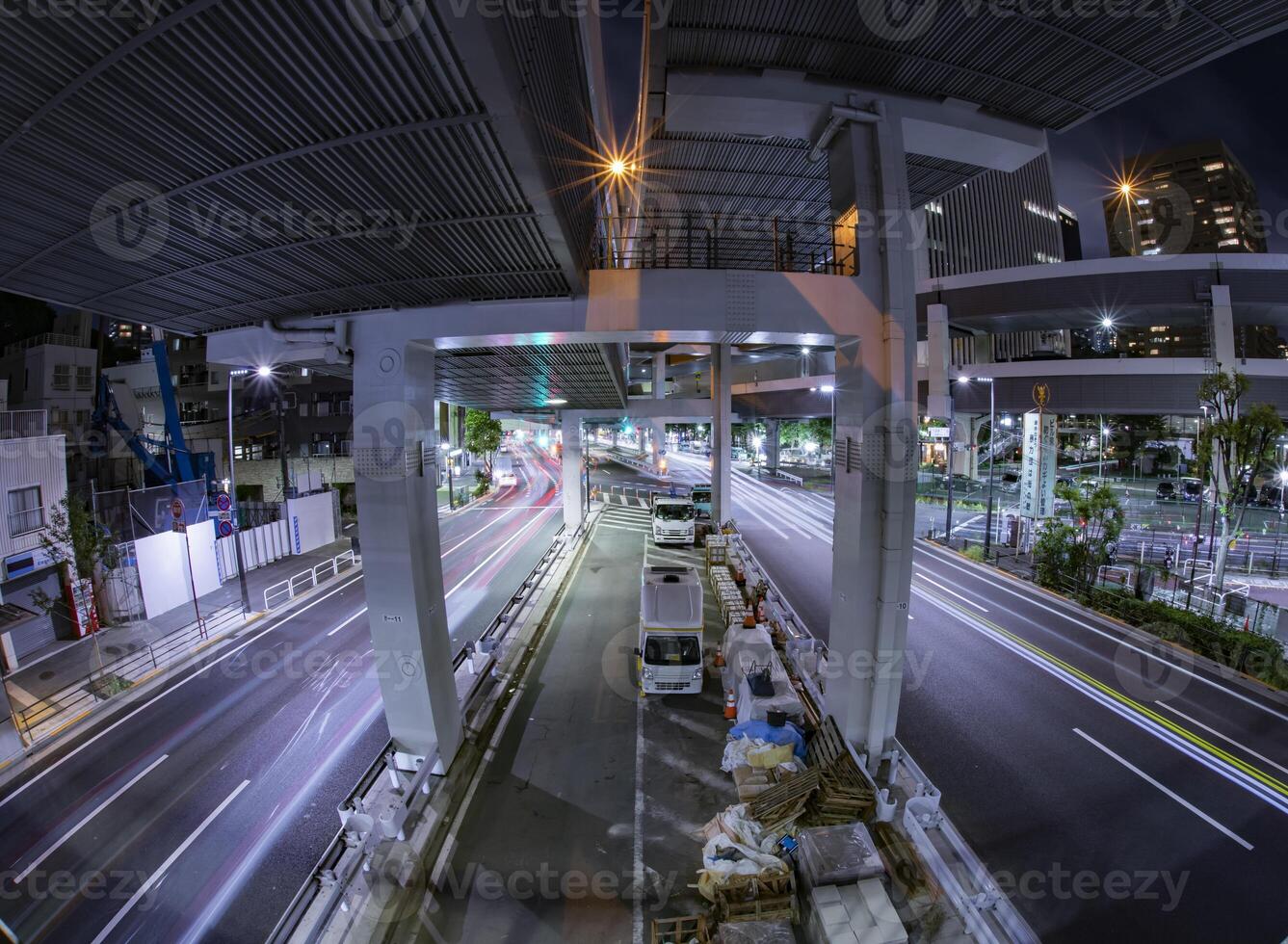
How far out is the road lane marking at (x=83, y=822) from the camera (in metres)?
Answer: 6.48

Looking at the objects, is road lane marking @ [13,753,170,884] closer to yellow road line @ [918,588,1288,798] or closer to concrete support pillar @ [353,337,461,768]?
concrete support pillar @ [353,337,461,768]

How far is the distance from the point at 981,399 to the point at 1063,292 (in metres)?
6.10

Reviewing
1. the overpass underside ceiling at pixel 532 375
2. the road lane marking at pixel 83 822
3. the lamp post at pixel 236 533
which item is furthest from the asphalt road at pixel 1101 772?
the lamp post at pixel 236 533

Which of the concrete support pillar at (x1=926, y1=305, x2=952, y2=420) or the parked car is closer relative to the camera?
the concrete support pillar at (x1=926, y1=305, x2=952, y2=420)

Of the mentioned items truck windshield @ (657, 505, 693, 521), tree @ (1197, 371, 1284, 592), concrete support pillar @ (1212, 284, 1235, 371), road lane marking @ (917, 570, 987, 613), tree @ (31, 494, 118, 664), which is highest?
concrete support pillar @ (1212, 284, 1235, 371)

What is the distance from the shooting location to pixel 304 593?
655 inches

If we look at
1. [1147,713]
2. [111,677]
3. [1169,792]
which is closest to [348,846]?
[111,677]

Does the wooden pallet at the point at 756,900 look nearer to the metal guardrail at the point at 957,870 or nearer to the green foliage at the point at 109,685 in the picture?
the metal guardrail at the point at 957,870

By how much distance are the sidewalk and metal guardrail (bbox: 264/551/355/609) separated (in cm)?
29

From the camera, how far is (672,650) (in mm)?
9711

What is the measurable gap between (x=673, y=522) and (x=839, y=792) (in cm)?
1579

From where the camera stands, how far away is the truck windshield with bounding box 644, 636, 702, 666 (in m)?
9.57

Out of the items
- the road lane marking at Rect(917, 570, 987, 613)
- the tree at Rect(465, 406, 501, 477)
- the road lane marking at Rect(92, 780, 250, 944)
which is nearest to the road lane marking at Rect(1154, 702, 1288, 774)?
the road lane marking at Rect(917, 570, 987, 613)

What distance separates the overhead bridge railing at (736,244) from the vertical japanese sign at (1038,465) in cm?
Result: 1434
